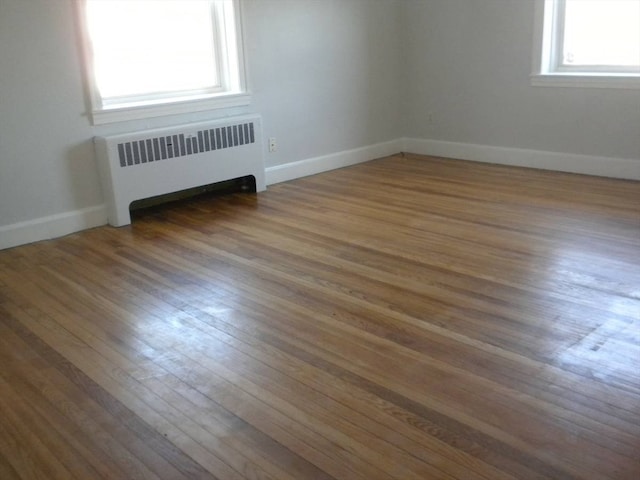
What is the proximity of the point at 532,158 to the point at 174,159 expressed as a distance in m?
3.06

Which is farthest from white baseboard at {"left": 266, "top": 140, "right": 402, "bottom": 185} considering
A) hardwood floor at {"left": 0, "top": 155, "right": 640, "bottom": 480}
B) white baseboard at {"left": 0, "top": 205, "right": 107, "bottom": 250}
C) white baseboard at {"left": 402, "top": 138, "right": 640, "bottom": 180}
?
white baseboard at {"left": 0, "top": 205, "right": 107, "bottom": 250}

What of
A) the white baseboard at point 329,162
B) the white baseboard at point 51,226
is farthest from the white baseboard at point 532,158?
the white baseboard at point 51,226

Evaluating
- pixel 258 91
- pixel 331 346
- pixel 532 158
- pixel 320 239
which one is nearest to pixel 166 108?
pixel 258 91

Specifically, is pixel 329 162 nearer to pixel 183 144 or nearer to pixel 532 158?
pixel 183 144

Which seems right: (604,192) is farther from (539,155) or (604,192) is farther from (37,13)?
(37,13)

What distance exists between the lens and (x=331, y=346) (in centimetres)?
258

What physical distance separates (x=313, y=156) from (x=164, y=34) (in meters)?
1.67

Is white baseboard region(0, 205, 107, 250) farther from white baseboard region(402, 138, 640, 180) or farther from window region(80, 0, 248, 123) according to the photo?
white baseboard region(402, 138, 640, 180)

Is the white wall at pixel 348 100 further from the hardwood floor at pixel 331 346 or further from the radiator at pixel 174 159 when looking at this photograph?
the hardwood floor at pixel 331 346

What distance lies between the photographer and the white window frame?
4961mm

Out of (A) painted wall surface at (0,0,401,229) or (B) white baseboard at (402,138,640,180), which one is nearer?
(A) painted wall surface at (0,0,401,229)

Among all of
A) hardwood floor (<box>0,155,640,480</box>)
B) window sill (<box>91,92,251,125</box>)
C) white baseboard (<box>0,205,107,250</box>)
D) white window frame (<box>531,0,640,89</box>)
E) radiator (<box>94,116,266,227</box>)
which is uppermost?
white window frame (<box>531,0,640,89</box>)

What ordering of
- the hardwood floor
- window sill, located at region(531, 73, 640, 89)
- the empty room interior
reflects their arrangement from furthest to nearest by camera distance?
window sill, located at region(531, 73, 640, 89) < the empty room interior < the hardwood floor

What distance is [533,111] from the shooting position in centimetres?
543
